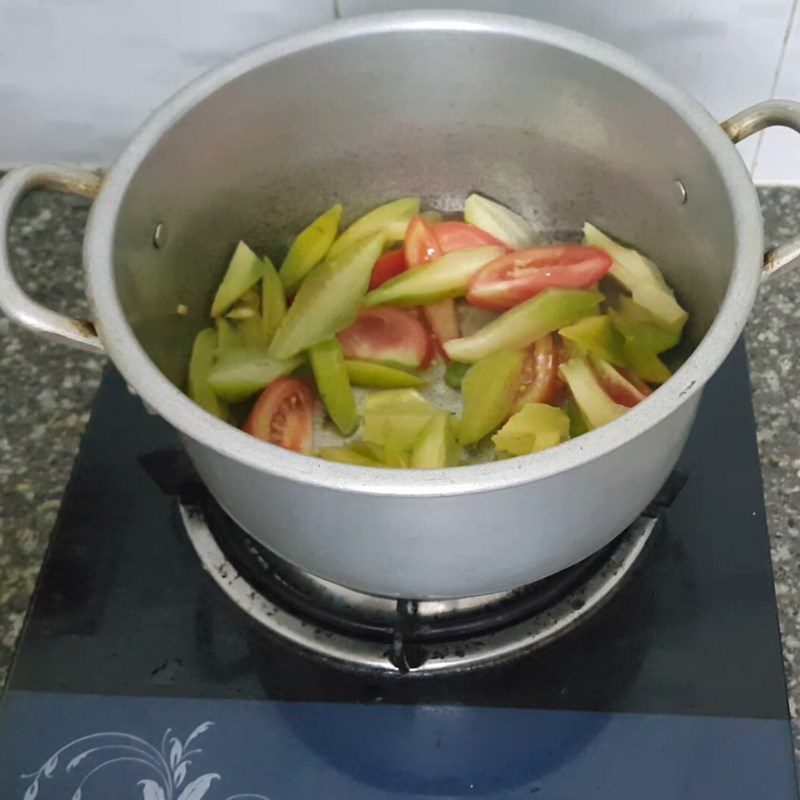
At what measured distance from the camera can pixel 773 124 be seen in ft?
1.84

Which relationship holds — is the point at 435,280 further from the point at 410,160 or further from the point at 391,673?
the point at 391,673

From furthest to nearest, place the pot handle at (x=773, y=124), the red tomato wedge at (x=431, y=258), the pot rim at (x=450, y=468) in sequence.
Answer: the red tomato wedge at (x=431, y=258), the pot handle at (x=773, y=124), the pot rim at (x=450, y=468)

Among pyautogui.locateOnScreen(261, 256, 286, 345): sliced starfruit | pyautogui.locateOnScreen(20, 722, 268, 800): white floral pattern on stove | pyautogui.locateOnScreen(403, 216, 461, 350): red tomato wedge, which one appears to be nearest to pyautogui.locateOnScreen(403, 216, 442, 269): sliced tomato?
pyautogui.locateOnScreen(403, 216, 461, 350): red tomato wedge

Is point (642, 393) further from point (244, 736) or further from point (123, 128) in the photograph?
point (123, 128)

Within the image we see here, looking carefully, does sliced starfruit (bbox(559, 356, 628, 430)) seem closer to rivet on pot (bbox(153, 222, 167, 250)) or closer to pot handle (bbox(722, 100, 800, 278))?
pot handle (bbox(722, 100, 800, 278))

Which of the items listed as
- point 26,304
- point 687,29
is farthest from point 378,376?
point 687,29

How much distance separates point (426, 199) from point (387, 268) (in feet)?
0.26

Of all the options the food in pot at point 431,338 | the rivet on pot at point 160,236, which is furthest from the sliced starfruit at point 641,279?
the rivet on pot at point 160,236

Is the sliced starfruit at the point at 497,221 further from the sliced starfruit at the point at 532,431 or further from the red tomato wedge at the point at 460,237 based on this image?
the sliced starfruit at the point at 532,431

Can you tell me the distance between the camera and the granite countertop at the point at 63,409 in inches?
26.2

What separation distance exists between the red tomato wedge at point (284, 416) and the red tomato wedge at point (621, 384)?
A: 207 mm

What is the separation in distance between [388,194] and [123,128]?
276mm

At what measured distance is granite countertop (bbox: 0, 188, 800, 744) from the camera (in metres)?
0.67

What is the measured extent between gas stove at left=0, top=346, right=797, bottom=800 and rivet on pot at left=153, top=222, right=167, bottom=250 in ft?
0.49
